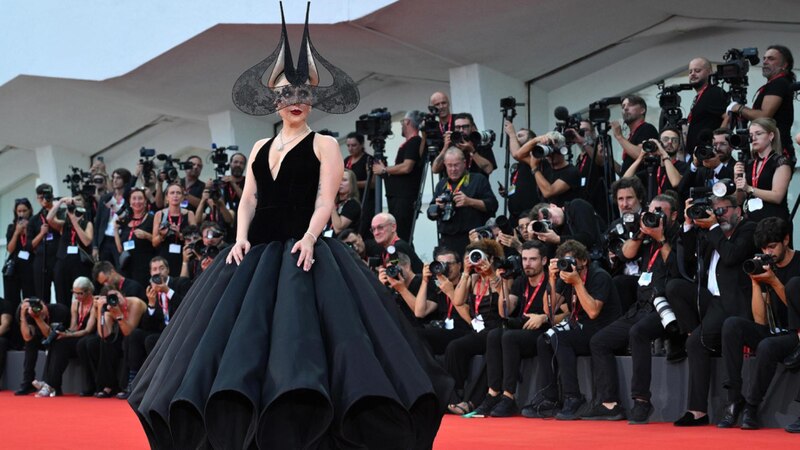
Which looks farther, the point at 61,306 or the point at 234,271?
the point at 61,306

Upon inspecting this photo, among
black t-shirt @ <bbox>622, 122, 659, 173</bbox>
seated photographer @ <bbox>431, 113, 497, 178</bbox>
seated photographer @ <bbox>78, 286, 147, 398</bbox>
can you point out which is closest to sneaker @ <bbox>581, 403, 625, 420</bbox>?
black t-shirt @ <bbox>622, 122, 659, 173</bbox>

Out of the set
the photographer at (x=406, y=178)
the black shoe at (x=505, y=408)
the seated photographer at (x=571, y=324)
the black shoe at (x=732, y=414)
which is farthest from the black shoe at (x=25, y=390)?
the black shoe at (x=732, y=414)

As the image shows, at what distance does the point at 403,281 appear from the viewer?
7.82 m

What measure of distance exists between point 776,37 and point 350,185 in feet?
12.6

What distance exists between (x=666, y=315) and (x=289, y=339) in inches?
118

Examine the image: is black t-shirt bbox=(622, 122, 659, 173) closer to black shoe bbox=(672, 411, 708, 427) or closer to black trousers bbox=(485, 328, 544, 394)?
black trousers bbox=(485, 328, 544, 394)

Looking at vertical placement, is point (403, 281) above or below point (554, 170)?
below

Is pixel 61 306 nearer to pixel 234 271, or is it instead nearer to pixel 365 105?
pixel 365 105

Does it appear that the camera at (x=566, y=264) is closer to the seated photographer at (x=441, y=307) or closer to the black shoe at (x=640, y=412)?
the black shoe at (x=640, y=412)

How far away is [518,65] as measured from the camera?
1094 centimetres

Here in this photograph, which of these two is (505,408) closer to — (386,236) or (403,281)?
(403,281)

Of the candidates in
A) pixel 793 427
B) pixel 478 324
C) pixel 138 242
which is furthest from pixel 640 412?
pixel 138 242

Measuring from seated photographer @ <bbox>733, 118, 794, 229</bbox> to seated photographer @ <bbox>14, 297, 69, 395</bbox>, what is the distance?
6.21m

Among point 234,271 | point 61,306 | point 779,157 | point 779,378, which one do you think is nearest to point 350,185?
point 61,306
